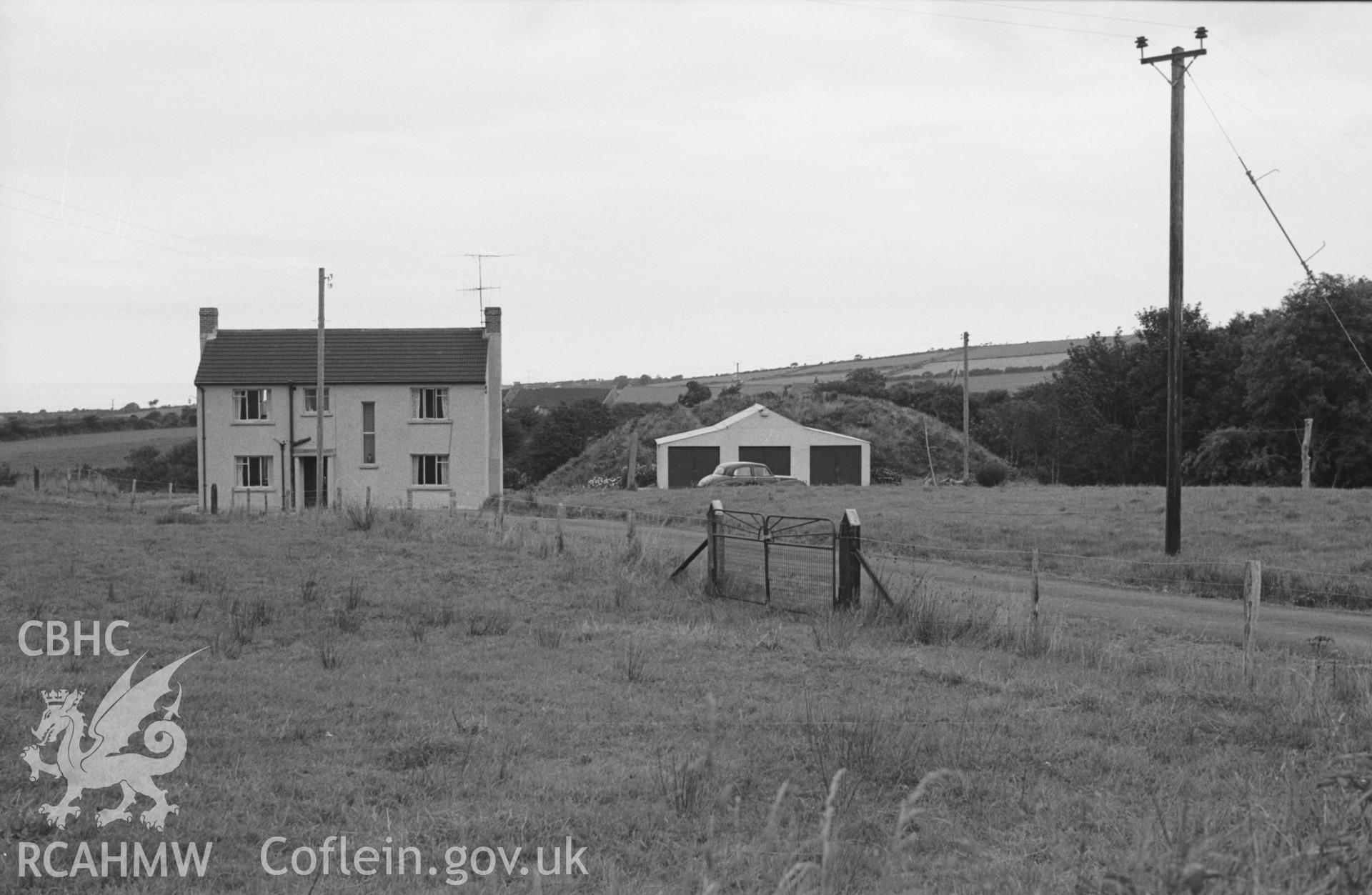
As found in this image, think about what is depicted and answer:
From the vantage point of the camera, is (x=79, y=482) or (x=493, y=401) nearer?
(x=79, y=482)

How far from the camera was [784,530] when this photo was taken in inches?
583

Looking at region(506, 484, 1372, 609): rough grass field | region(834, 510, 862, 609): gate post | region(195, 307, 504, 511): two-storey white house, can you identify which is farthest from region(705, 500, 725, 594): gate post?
region(195, 307, 504, 511): two-storey white house

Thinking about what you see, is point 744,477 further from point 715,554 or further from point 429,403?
point 715,554

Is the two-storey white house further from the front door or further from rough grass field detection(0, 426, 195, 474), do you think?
rough grass field detection(0, 426, 195, 474)

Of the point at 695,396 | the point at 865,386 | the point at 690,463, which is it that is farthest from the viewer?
the point at 695,396

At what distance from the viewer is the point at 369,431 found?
46.0m

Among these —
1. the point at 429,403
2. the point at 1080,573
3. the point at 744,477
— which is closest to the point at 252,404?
the point at 429,403

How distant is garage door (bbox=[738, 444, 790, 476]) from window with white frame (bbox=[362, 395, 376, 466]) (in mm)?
15720

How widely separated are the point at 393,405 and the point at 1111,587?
3377 cm

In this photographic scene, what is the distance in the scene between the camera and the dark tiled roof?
45875mm

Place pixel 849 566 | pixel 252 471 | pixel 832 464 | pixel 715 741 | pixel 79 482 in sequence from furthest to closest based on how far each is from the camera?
pixel 832 464 → pixel 252 471 → pixel 79 482 → pixel 849 566 → pixel 715 741

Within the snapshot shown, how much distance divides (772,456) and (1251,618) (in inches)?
1634

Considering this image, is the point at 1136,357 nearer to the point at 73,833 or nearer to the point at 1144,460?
the point at 1144,460

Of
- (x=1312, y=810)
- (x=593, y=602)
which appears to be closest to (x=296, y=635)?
(x=593, y=602)
